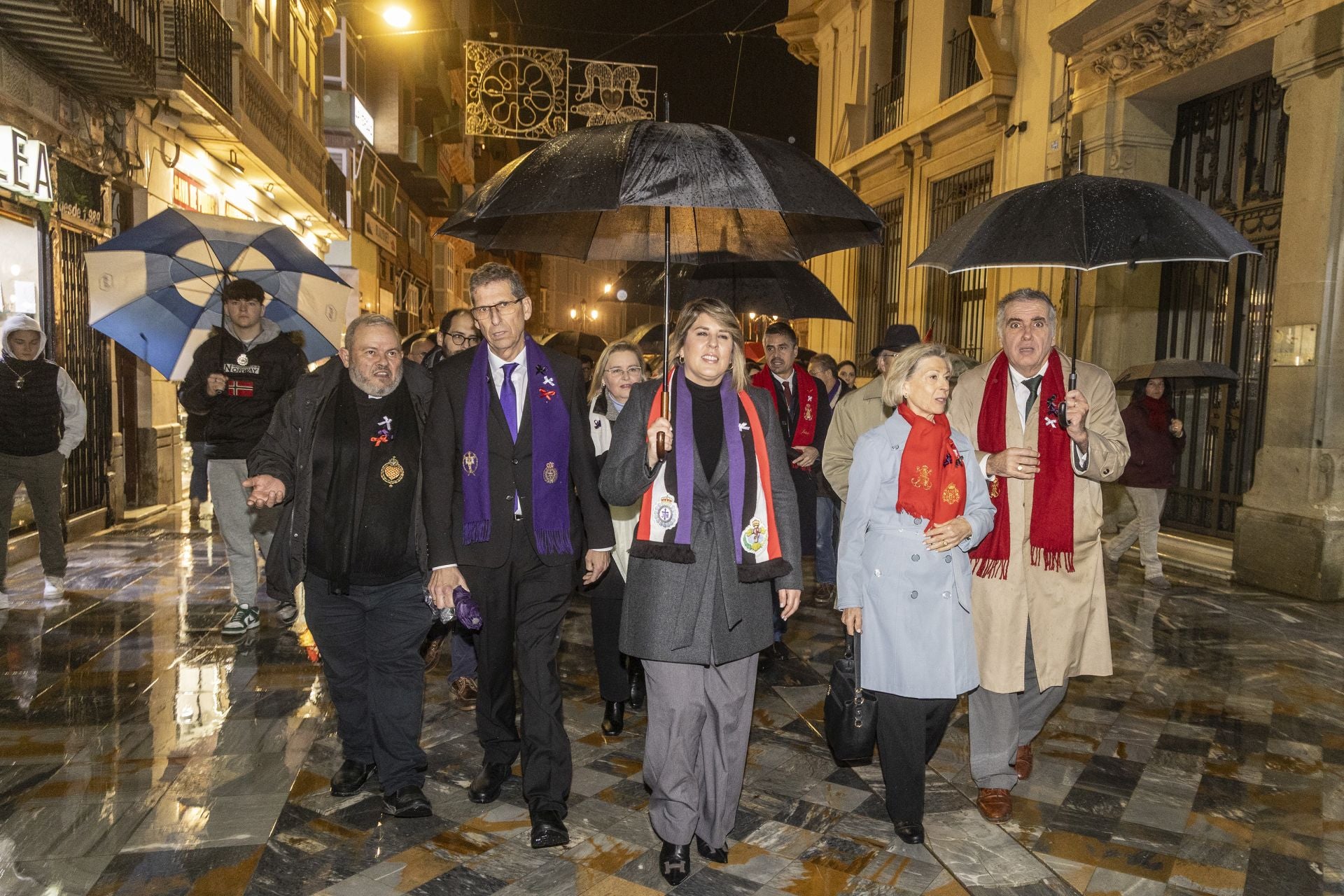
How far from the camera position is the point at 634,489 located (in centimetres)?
371

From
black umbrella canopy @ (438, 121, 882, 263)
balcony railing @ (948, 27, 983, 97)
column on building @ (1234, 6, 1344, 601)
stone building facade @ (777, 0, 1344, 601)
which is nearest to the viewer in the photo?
black umbrella canopy @ (438, 121, 882, 263)

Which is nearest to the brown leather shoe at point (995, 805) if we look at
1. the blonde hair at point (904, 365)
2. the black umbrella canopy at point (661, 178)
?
the blonde hair at point (904, 365)

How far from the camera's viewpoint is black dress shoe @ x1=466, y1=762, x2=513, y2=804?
4301 millimetres

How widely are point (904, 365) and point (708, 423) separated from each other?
0.83 m

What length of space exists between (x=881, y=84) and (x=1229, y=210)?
32.6ft

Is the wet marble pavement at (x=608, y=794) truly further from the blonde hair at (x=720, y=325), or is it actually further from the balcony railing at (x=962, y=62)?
the balcony railing at (x=962, y=62)

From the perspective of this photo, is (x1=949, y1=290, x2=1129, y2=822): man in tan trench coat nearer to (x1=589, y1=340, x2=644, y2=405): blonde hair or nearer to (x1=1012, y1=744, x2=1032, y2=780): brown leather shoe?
(x1=1012, y1=744, x2=1032, y2=780): brown leather shoe

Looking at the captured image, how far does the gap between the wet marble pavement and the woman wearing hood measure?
4.05 ft

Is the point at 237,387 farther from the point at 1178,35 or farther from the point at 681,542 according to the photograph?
the point at 1178,35

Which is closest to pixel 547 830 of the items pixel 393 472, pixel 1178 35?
pixel 393 472

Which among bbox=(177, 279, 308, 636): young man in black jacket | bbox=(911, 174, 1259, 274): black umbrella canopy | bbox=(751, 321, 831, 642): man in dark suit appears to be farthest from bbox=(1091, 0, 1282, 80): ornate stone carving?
bbox=(177, 279, 308, 636): young man in black jacket

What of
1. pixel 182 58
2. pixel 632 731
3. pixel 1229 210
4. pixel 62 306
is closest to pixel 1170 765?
pixel 632 731

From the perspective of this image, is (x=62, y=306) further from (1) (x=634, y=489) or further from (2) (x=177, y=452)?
(1) (x=634, y=489)

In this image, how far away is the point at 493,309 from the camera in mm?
3977
